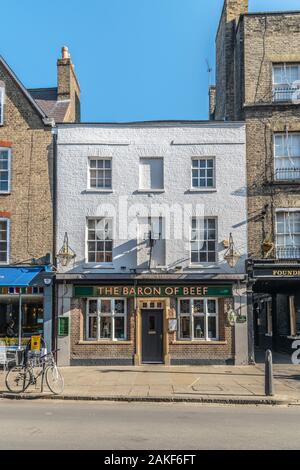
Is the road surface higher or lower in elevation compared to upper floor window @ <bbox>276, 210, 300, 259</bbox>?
lower

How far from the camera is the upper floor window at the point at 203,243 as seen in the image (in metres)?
23.2

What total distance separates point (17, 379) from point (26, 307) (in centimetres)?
A: 784

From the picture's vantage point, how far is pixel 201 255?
23.2 m

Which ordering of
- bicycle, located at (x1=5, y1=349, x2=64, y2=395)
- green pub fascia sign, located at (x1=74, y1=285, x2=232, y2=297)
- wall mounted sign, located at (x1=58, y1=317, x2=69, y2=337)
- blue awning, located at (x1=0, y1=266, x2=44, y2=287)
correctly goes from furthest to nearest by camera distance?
green pub fascia sign, located at (x1=74, y1=285, x2=232, y2=297)
wall mounted sign, located at (x1=58, y1=317, x2=69, y2=337)
blue awning, located at (x1=0, y1=266, x2=44, y2=287)
bicycle, located at (x1=5, y1=349, x2=64, y2=395)

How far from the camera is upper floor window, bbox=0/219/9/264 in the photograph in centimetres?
2323

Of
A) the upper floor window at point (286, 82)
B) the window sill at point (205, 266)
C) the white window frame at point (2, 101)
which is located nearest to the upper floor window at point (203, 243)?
the window sill at point (205, 266)

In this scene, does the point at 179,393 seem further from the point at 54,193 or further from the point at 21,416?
the point at 54,193

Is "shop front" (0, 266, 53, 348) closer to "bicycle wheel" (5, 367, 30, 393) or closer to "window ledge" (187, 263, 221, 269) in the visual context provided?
"window ledge" (187, 263, 221, 269)

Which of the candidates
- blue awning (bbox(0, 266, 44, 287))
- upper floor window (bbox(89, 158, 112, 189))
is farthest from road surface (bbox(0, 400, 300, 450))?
upper floor window (bbox(89, 158, 112, 189))

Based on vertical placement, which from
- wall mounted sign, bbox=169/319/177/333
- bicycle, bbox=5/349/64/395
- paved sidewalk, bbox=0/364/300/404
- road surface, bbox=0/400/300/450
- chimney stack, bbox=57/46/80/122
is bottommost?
paved sidewalk, bbox=0/364/300/404

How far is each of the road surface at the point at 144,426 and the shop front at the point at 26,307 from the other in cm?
865

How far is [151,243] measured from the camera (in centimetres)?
2262

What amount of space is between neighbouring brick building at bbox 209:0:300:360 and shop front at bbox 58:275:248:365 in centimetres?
102

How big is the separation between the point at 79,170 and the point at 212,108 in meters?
15.2
